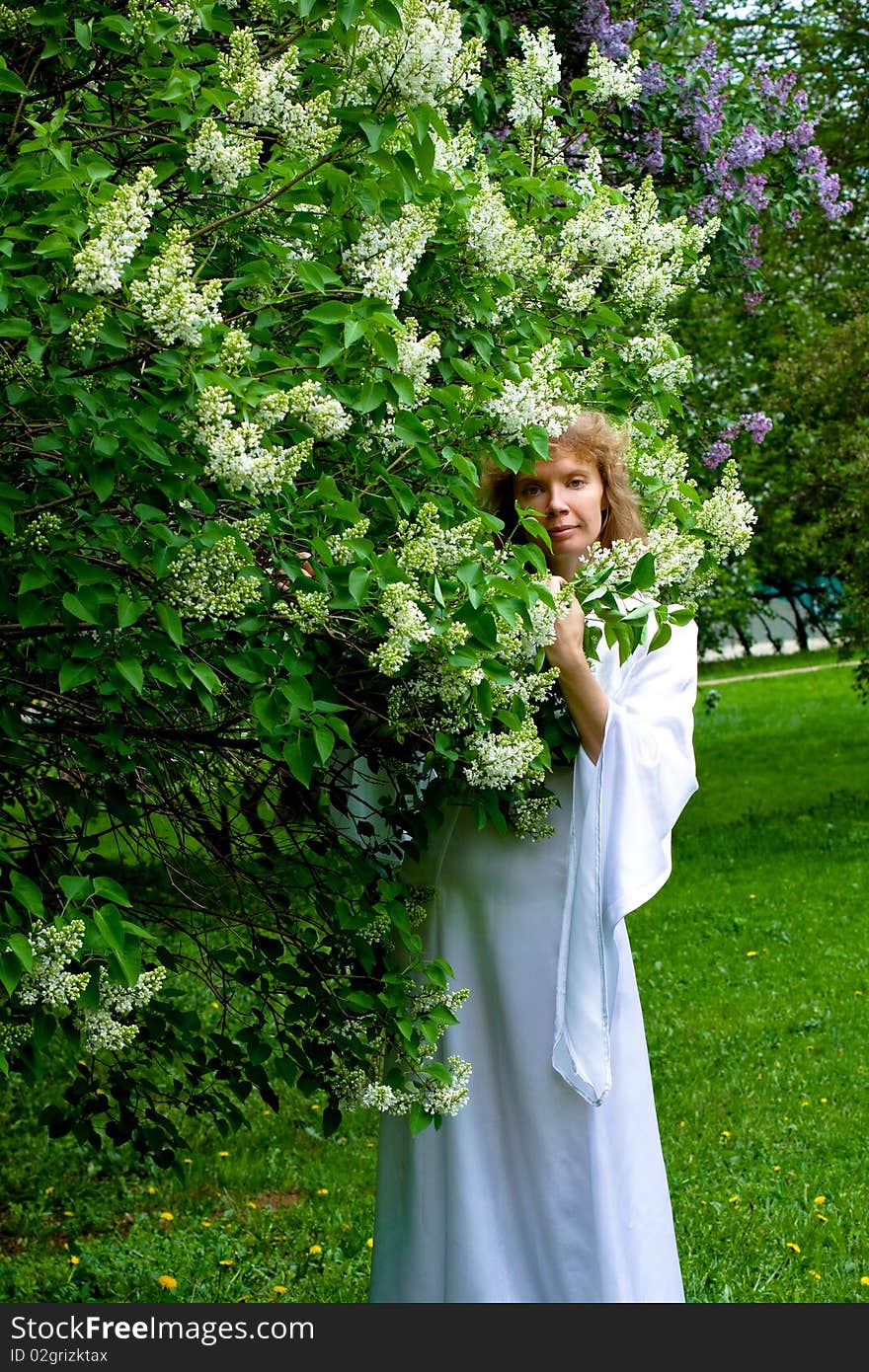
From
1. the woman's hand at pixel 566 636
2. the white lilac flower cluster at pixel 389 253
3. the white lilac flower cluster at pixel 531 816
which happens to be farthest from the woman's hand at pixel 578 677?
the white lilac flower cluster at pixel 389 253

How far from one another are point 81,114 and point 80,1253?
12.4 feet

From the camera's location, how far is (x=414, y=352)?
7.57 feet

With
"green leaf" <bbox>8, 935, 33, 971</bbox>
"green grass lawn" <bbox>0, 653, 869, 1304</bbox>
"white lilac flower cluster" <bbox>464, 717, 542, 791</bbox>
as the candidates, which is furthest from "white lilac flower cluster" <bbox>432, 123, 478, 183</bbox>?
"green grass lawn" <bbox>0, 653, 869, 1304</bbox>

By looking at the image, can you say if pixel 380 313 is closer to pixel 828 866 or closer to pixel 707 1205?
pixel 707 1205

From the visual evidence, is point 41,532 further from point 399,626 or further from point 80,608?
point 399,626

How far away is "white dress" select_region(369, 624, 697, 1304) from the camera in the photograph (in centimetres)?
286

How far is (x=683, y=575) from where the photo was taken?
281 centimetres

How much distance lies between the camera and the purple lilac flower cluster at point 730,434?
7895mm

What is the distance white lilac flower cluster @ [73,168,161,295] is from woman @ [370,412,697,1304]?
1109 millimetres

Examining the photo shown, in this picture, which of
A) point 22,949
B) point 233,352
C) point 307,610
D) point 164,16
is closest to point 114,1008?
point 22,949

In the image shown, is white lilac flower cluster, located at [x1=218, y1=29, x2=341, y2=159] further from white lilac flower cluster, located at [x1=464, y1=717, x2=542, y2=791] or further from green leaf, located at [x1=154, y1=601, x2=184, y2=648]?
white lilac flower cluster, located at [x1=464, y1=717, x2=542, y2=791]

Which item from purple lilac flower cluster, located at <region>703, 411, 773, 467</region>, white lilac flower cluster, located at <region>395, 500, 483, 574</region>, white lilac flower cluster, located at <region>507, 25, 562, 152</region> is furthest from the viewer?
purple lilac flower cluster, located at <region>703, 411, 773, 467</region>

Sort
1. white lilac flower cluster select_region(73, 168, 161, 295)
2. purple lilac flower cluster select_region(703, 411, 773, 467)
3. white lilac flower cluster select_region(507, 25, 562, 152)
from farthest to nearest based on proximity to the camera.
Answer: purple lilac flower cluster select_region(703, 411, 773, 467) → white lilac flower cluster select_region(507, 25, 562, 152) → white lilac flower cluster select_region(73, 168, 161, 295)

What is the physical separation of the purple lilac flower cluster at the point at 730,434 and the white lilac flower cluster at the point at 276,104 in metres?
5.65
